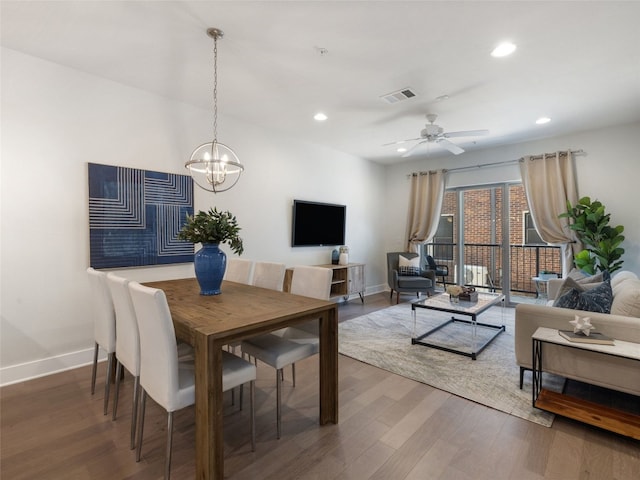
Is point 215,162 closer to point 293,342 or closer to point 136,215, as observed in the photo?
point 136,215

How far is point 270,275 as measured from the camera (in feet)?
10.1

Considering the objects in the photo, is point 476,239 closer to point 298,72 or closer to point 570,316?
point 570,316

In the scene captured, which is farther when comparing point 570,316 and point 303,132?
point 303,132

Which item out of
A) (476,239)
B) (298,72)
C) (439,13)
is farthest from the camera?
(476,239)

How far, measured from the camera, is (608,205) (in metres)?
4.52

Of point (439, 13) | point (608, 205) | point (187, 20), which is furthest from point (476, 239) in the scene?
point (187, 20)

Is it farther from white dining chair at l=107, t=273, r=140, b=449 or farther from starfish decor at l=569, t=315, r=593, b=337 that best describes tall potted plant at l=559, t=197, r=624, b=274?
white dining chair at l=107, t=273, r=140, b=449

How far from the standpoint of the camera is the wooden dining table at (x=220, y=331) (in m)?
1.51

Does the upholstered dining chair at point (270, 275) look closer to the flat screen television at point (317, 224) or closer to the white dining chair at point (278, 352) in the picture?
the white dining chair at point (278, 352)

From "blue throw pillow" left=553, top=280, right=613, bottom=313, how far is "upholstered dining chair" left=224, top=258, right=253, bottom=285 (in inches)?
112

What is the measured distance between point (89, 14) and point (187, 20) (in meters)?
0.67

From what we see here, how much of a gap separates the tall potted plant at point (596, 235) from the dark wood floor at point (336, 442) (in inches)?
119

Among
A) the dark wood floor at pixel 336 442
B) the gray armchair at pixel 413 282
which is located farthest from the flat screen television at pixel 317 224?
the dark wood floor at pixel 336 442

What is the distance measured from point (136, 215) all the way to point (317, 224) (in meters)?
2.77
